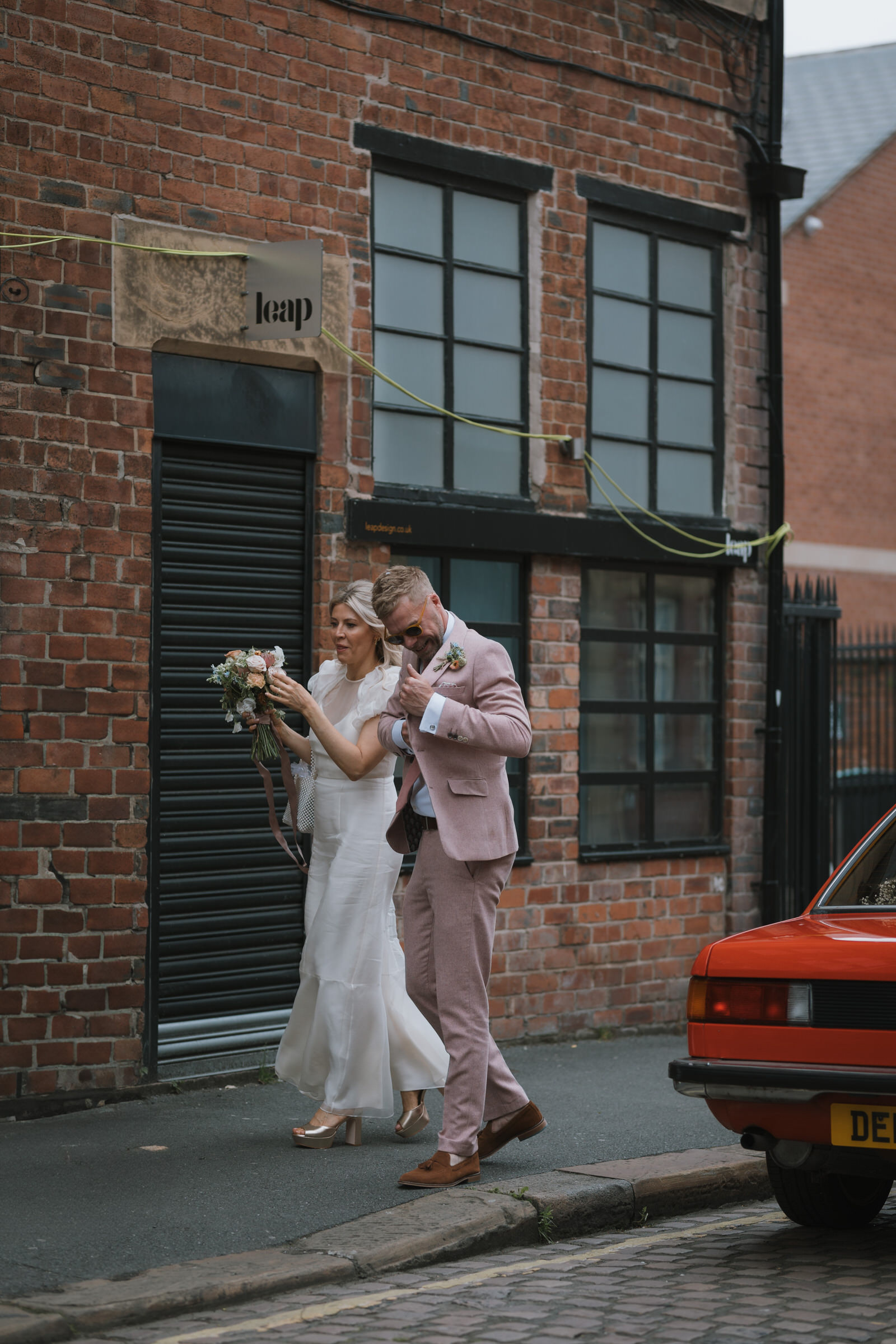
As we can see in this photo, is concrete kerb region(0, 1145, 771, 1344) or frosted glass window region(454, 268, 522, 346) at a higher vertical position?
frosted glass window region(454, 268, 522, 346)

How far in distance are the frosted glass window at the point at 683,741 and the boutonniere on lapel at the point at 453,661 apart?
4.78 meters

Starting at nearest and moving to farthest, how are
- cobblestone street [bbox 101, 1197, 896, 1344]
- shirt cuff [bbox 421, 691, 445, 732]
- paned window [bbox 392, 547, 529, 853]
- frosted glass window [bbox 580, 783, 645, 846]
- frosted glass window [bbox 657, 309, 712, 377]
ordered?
cobblestone street [bbox 101, 1197, 896, 1344]
shirt cuff [bbox 421, 691, 445, 732]
paned window [bbox 392, 547, 529, 853]
frosted glass window [bbox 580, 783, 645, 846]
frosted glass window [bbox 657, 309, 712, 377]

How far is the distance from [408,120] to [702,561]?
132 inches

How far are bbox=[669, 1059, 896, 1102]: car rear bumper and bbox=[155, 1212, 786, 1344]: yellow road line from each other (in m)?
0.71

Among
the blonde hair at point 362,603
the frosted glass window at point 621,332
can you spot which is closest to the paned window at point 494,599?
the frosted glass window at point 621,332

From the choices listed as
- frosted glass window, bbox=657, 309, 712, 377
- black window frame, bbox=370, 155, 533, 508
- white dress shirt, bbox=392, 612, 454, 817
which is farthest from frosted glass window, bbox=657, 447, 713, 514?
white dress shirt, bbox=392, 612, 454, 817

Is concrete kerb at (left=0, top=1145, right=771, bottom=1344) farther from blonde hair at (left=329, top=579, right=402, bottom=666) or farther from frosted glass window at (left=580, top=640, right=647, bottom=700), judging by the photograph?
frosted glass window at (left=580, top=640, right=647, bottom=700)

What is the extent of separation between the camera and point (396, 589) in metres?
6.23

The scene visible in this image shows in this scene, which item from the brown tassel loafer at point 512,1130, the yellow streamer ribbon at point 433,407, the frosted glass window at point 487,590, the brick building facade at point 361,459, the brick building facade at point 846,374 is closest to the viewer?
the brown tassel loafer at point 512,1130

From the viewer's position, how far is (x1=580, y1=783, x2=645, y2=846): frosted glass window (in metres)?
10.4

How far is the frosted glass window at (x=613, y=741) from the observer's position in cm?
1048

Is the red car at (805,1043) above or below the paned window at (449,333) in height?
below

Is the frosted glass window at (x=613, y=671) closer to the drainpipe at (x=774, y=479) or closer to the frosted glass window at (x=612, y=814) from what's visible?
the frosted glass window at (x=612, y=814)

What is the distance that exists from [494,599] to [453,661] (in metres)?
3.77
